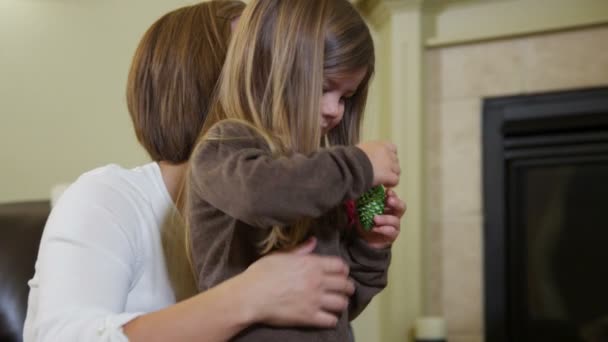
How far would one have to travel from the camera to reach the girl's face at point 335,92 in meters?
0.75

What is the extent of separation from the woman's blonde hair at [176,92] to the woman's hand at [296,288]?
0.19m

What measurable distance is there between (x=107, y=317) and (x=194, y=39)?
0.40 m

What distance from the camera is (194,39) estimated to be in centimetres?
85

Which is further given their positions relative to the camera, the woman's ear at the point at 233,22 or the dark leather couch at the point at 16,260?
the dark leather couch at the point at 16,260

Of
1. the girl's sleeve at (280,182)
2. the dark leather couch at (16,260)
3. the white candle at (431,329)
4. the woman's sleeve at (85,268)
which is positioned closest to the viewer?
the girl's sleeve at (280,182)

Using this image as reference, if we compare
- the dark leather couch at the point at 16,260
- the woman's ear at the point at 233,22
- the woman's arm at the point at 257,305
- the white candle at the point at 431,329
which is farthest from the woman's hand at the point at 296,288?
the white candle at the point at 431,329

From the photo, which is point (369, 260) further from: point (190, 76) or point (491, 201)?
point (491, 201)

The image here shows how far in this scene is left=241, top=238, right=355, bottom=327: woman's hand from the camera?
0.68 meters

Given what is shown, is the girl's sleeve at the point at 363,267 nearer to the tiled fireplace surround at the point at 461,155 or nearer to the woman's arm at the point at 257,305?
the woman's arm at the point at 257,305

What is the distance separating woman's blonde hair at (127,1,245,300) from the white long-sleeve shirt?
3cm

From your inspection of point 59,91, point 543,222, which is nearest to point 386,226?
point 543,222

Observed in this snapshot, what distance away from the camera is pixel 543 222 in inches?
77.1

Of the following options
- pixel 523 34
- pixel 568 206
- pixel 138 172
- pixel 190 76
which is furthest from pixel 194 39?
pixel 568 206

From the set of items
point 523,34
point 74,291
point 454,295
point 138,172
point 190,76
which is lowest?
point 454,295
